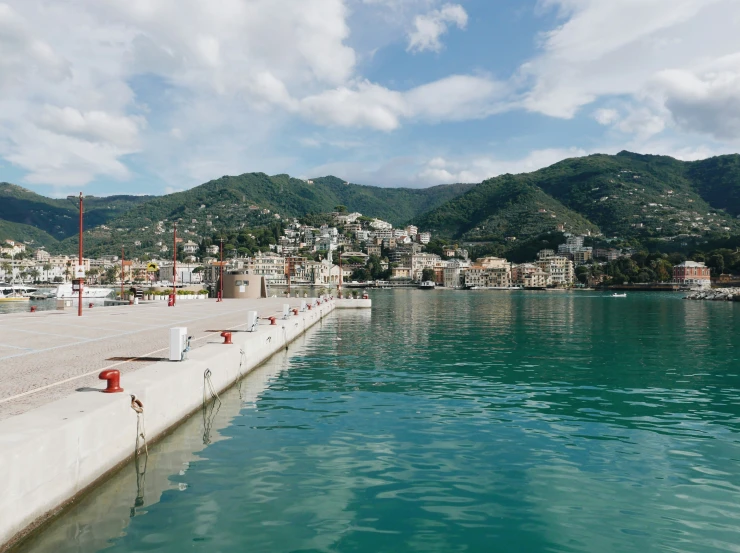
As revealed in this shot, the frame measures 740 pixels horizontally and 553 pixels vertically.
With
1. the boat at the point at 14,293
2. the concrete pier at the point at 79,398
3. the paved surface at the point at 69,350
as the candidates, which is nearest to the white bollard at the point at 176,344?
the concrete pier at the point at 79,398

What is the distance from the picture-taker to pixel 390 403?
15.8m

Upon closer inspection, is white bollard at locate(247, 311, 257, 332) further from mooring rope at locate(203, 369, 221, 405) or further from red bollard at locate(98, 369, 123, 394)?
red bollard at locate(98, 369, 123, 394)

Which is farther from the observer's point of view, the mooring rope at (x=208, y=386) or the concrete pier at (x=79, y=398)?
the mooring rope at (x=208, y=386)

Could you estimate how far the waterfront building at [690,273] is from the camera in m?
189

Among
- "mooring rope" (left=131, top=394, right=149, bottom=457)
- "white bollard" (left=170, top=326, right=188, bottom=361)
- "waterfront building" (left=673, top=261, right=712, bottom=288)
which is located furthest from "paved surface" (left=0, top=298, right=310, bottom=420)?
"waterfront building" (left=673, top=261, right=712, bottom=288)

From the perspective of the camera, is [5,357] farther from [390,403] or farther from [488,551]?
[488,551]

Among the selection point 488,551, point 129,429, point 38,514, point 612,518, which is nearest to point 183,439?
point 129,429

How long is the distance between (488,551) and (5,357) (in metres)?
13.8

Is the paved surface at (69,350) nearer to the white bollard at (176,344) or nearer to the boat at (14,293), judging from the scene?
the white bollard at (176,344)

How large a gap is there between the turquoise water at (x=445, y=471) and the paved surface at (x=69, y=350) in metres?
2.37

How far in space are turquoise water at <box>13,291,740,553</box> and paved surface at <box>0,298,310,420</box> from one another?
7.79ft

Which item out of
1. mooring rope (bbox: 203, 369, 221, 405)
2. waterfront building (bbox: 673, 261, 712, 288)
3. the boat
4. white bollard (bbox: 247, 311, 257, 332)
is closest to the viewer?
mooring rope (bbox: 203, 369, 221, 405)

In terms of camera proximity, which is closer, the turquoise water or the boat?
the turquoise water

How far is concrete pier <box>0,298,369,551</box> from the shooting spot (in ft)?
22.5
